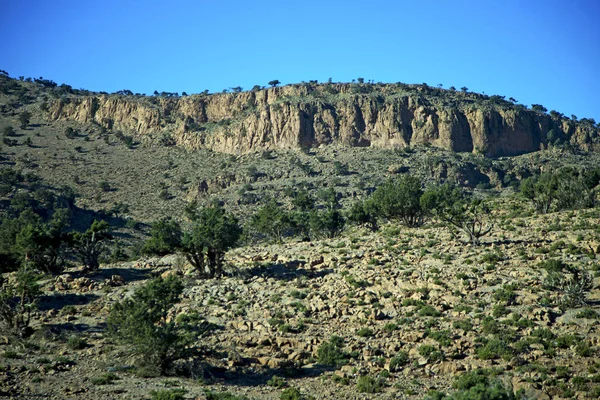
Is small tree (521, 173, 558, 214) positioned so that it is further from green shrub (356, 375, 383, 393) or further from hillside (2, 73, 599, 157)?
hillside (2, 73, 599, 157)

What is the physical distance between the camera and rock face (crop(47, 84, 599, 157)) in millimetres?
115938

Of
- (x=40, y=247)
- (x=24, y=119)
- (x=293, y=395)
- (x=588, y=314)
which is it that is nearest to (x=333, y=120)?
(x=24, y=119)

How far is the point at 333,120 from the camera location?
386 feet

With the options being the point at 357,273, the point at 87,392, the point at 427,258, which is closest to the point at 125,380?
the point at 87,392

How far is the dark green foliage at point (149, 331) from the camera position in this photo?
23.7 meters

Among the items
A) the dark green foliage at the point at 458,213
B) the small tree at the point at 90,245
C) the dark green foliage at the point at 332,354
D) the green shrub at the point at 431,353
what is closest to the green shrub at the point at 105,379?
the dark green foliage at the point at 332,354

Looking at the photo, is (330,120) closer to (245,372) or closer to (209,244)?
(209,244)

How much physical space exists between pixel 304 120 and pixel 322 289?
284 ft

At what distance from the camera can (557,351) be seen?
964 inches

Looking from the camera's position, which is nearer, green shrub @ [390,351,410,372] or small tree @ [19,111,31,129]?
green shrub @ [390,351,410,372]

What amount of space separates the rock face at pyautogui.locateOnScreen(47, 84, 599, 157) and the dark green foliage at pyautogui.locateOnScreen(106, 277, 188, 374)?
8902cm

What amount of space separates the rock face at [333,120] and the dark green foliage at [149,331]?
89.0 meters

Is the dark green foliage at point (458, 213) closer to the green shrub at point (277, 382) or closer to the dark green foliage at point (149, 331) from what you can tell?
the green shrub at point (277, 382)

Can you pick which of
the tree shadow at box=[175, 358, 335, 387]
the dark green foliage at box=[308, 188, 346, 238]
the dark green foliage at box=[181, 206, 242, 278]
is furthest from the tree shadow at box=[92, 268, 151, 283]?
the dark green foliage at box=[308, 188, 346, 238]
